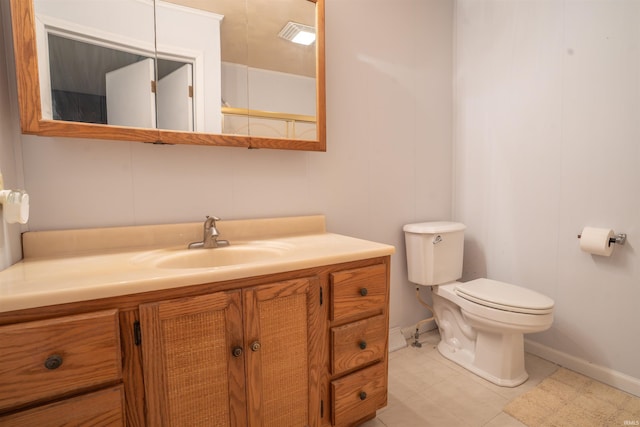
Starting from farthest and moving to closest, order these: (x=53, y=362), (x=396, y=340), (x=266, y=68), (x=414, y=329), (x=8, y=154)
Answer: (x=414, y=329) < (x=396, y=340) < (x=266, y=68) < (x=8, y=154) < (x=53, y=362)

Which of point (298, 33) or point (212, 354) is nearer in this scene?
point (212, 354)

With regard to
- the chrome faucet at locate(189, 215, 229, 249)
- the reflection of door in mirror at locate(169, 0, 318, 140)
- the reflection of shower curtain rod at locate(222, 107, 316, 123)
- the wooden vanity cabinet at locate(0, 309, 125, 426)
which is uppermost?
the reflection of door in mirror at locate(169, 0, 318, 140)

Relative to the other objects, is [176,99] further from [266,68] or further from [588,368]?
[588,368]

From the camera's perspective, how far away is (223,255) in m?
1.19

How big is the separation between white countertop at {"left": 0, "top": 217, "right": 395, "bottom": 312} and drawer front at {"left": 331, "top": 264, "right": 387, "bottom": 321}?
0.06 meters

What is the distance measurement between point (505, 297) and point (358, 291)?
868mm

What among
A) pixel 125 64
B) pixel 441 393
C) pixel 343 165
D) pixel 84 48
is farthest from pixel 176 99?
pixel 441 393

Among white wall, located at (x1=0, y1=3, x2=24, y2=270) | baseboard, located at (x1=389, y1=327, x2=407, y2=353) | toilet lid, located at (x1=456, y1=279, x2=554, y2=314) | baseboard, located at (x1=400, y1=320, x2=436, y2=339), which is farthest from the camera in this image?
baseboard, located at (x1=400, y1=320, x2=436, y2=339)

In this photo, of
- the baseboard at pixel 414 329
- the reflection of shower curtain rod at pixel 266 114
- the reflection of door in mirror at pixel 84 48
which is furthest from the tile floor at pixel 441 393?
the reflection of door in mirror at pixel 84 48

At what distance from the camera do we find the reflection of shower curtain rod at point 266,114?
1301 mm

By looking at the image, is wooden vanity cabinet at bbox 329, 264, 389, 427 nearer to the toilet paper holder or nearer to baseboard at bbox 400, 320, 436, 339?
baseboard at bbox 400, 320, 436, 339

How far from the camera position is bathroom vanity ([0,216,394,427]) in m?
0.68

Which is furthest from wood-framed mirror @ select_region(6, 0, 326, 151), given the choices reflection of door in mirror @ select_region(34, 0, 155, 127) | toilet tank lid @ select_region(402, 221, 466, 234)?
toilet tank lid @ select_region(402, 221, 466, 234)

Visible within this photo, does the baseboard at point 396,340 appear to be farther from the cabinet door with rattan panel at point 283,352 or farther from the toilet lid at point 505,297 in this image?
the cabinet door with rattan panel at point 283,352
